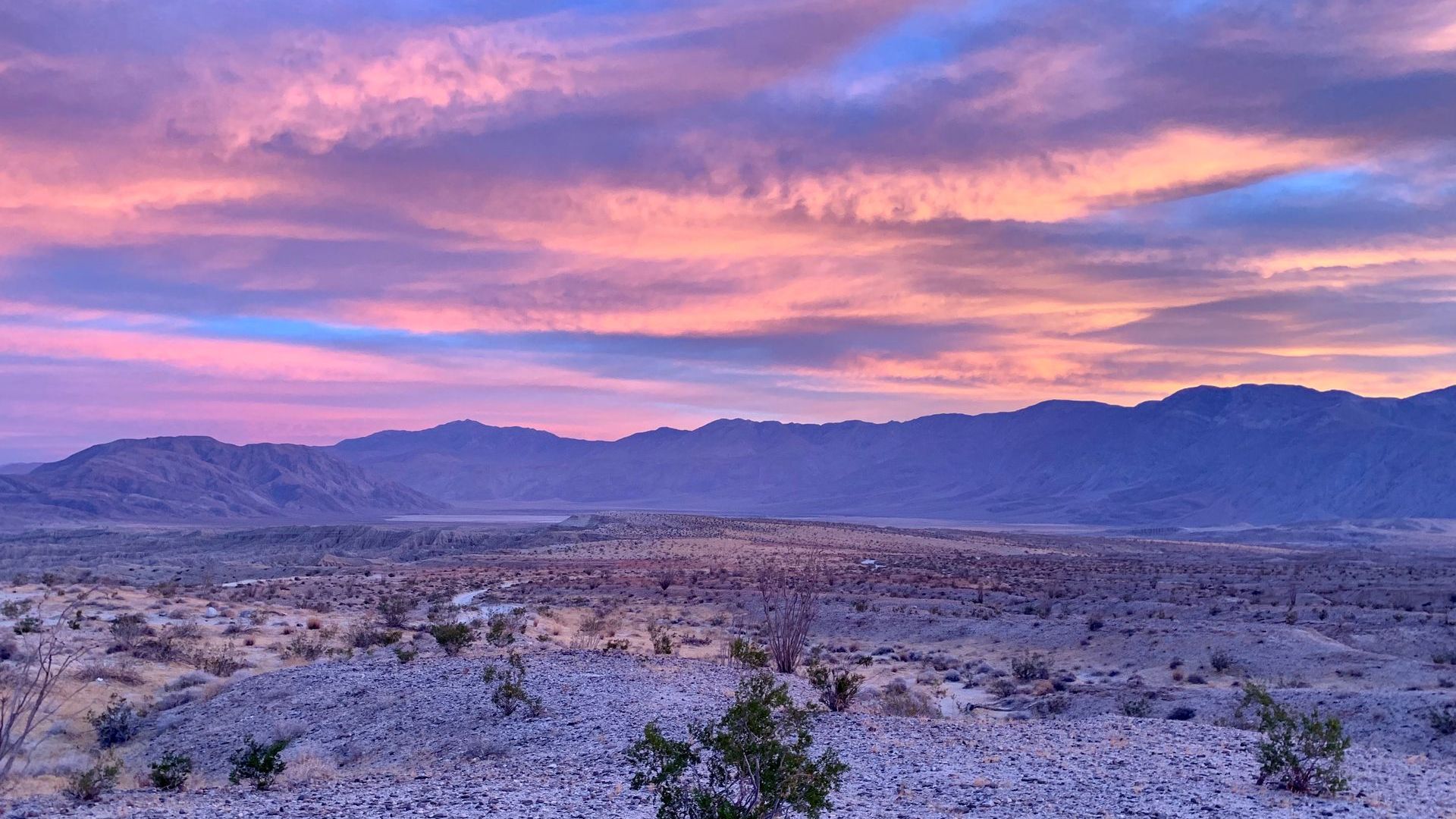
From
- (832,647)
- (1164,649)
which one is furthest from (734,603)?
(1164,649)

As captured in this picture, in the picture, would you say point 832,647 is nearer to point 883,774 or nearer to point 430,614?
point 430,614

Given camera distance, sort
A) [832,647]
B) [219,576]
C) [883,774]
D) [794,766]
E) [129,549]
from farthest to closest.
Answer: [129,549] < [219,576] < [832,647] < [883,774] < [794,766]

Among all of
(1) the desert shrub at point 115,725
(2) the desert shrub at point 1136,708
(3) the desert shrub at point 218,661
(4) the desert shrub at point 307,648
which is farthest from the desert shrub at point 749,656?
(3) the desert shrub at point 218,661

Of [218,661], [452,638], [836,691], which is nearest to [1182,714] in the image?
[836,691]

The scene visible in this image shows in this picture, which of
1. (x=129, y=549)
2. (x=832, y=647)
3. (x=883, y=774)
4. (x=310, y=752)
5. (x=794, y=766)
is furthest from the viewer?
(x=129, y=549)

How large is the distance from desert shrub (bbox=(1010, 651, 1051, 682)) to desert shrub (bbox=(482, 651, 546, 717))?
1296cm

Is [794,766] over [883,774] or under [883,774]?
over

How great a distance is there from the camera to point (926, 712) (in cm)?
1903

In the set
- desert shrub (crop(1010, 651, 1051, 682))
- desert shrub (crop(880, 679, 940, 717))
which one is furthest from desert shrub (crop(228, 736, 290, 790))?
desert shrub (crop(1010, 651, 1051, 682))

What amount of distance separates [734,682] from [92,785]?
10.2 metres

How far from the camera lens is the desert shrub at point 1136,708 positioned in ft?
64.6

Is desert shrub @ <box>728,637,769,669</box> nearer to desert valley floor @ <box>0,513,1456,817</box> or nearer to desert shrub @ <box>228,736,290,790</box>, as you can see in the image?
desert valley floor @ <box>0,513,1456,817</box>

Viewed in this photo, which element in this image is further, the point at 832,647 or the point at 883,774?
the point at 832,647

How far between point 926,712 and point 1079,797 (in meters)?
7.19
